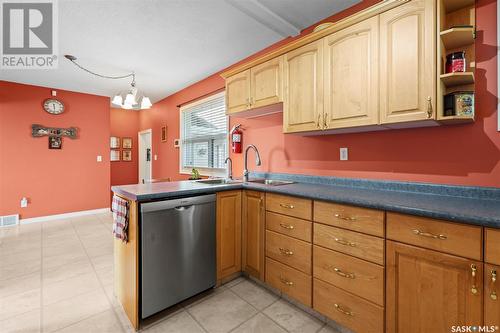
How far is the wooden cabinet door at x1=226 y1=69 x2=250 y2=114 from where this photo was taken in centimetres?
260

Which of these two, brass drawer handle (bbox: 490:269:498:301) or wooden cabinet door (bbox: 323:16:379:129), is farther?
wooden cabinet door (bbox: 323:16:379:129)

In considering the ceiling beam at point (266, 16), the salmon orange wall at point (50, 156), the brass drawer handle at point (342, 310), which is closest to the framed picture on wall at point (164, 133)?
the salmon orange wall at point (50, 156)

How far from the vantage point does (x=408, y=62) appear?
5.03 ft

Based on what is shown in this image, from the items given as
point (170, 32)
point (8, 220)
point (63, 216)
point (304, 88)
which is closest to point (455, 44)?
point (304, 88)

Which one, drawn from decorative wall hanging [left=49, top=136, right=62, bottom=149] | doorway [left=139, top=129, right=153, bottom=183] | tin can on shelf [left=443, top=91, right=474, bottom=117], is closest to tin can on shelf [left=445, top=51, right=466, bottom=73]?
tin can on shelf [left=443, top=91, right=474, bottom=117]

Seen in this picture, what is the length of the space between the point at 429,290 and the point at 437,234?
0.29 m

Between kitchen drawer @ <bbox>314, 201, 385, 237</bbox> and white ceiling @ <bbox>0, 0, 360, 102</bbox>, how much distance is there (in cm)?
186

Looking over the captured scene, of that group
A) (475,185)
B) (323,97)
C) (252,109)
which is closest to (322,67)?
(323,97)

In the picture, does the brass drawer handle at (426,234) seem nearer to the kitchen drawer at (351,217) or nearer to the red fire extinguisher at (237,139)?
the kitchen drawer at (351,217)

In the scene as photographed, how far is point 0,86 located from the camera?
406 cm

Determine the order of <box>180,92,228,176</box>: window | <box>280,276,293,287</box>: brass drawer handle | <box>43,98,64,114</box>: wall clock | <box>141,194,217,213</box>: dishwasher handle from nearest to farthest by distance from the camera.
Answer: <box>141,194,217,213</box>: dishwasher handle → <box>280,276,293,287</box>: brass drawer handle → <box>180,92,228,176</box>: window → <box>43,98,64,114</box>: wall clock

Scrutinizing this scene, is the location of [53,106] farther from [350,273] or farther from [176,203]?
A: [350,273]

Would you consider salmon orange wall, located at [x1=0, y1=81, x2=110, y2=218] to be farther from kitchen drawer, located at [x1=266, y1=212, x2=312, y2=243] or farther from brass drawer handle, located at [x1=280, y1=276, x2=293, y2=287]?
brass drawer handle, located at [x1=280, y1=276, x2=293, y2=287]

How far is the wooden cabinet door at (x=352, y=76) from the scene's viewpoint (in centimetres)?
170
